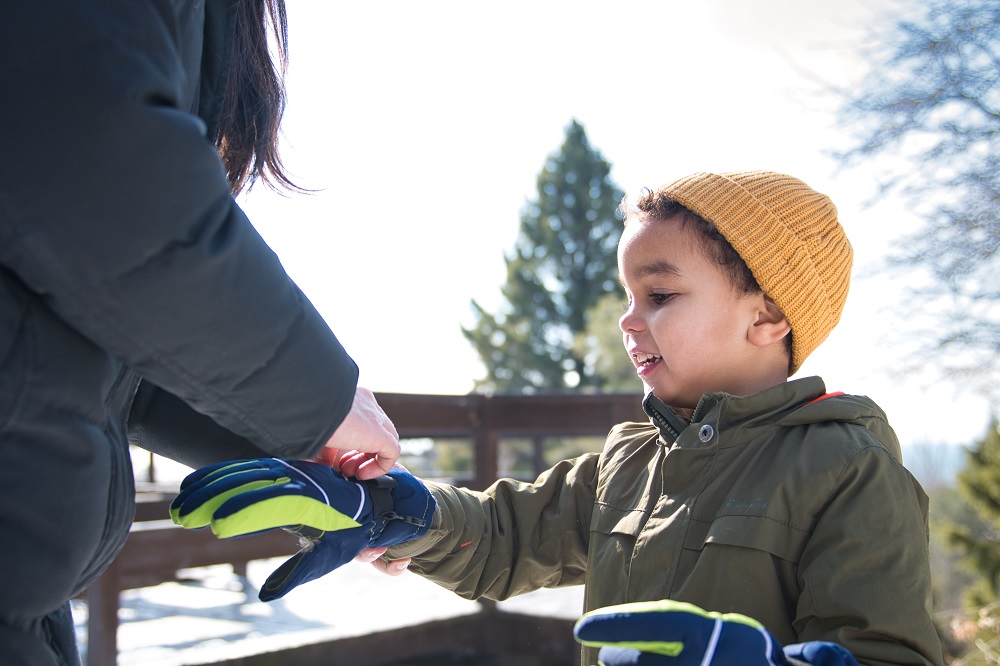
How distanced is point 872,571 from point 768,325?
0.60m

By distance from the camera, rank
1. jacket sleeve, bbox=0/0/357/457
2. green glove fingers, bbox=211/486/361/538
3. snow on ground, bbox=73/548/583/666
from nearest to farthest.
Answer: jacket sleeve, bbox=0/0/357/457
green glove fingers, bbox=211/486/361/538
snow on ground, bbox=73/548/583/666

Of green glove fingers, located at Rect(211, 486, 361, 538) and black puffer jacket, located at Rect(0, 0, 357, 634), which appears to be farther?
green glove fingers, located at Rect(211, 486, 361, 538)

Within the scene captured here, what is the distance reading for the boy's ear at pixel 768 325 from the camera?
1.79 metres

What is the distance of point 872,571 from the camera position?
133 cm

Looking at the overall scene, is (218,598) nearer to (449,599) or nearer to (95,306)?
(449,599)

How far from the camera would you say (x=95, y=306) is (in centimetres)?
92

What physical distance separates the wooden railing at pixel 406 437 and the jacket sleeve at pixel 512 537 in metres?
1.56

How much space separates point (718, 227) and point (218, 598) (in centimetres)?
544

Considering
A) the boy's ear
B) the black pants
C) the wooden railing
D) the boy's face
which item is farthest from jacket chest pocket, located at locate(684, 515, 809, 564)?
the wooden railing

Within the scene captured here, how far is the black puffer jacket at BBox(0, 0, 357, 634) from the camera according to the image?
877mm

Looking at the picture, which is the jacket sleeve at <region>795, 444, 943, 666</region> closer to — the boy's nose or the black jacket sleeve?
the boy's nose

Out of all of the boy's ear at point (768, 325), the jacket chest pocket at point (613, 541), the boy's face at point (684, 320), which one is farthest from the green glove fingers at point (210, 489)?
the boy's ear at point (768, 325)

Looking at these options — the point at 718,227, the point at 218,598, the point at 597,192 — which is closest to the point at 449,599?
the point at 218,598

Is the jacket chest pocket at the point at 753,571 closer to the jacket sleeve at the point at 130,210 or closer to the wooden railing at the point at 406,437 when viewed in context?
the jacket sleeve at the point at 130,210
